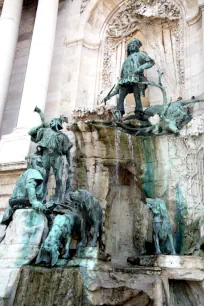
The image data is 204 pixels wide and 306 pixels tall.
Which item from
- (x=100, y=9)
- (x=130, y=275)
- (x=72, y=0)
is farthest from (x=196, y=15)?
(x=130, y=275)

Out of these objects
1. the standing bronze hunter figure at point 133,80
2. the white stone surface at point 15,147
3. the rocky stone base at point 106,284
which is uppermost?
the standing bronze hunter figure at point 133,80

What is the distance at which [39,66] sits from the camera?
444 inches

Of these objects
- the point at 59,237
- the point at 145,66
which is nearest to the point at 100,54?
the point at 145,66

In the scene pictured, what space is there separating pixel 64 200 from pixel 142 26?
825 cm

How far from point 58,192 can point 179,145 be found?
9.04 ft

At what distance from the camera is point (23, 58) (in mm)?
13953

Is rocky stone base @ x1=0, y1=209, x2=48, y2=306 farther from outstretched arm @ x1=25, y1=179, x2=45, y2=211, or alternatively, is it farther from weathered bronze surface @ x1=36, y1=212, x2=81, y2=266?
weathered bronze surface @ x1=36, y1=212, x2=81, y2=266

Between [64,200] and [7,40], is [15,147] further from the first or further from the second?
[7,40]

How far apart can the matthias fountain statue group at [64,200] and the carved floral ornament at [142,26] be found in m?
3.57

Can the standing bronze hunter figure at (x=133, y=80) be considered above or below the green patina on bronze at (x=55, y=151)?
above

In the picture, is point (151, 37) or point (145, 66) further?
point (151, 37)

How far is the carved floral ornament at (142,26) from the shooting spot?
1191 centimetres

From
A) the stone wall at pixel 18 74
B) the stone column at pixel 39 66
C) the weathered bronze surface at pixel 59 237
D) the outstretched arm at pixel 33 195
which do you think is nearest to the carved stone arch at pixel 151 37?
the stone column at pixel 39 66

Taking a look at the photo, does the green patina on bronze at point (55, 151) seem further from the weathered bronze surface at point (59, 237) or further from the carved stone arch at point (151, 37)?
the carved stone arch at point (151, 37)
